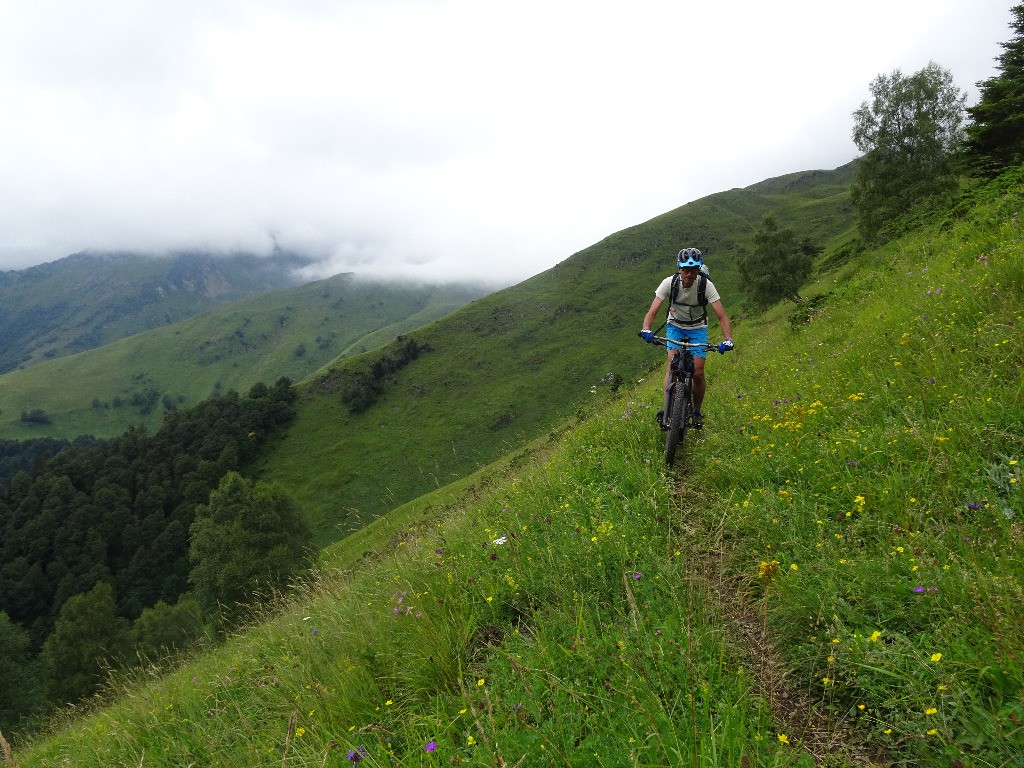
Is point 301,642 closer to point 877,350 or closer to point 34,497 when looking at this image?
point 877,350

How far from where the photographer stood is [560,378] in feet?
406

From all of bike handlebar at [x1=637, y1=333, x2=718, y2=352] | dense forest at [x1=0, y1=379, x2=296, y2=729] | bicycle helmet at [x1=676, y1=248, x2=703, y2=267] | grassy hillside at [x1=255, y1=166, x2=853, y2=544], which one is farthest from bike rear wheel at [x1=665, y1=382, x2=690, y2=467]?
grassy hillside at [x1=255, y1=166, x2=853, y2=544]

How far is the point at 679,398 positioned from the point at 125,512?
132548mm

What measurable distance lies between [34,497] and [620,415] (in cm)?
14684

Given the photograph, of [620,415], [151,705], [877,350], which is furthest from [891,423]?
[151,705]

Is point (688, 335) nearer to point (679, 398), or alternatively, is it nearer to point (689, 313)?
point (689, 313)

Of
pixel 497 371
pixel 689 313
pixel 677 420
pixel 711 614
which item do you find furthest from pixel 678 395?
pixel 497 371

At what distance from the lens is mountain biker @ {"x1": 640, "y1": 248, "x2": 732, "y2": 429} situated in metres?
8.44

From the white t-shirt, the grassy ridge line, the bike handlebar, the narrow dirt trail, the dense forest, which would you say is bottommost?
the dense forest

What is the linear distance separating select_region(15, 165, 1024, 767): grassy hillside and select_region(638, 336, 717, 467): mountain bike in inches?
13.0

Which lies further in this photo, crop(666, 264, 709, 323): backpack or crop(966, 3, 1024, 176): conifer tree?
crop(966, 3, 1024, 176): conifer tree

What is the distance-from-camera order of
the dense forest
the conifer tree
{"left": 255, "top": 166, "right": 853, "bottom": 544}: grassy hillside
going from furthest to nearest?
1. {"left": 255, "top": 166, "right": 853, "bottom": 544}: grassy hillside
2. the dense forest
3. the conifer tree

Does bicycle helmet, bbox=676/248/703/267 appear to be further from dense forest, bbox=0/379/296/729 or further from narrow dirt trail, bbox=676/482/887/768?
dense forest, bbox=0/379/296/729

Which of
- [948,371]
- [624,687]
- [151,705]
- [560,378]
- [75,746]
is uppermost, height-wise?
[948,371]
